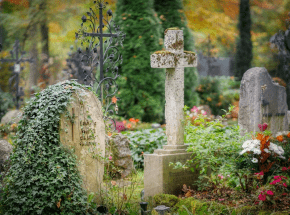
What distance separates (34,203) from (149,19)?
26.0ft

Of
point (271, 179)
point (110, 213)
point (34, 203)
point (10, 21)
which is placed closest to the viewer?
point (34, 203)

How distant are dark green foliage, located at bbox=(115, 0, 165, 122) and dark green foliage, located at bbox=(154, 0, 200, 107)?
176 centimetres

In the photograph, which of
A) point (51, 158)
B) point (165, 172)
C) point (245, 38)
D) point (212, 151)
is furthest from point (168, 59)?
point (245, 38)

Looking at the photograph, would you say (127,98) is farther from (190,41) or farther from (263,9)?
(263,9)

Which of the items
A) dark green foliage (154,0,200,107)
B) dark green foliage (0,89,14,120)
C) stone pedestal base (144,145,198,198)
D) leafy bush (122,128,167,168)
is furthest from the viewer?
dark green foliage (0,89,14,120)

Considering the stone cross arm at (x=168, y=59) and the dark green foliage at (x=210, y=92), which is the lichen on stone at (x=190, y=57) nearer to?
the stone cross arm at (x=168, y=59)

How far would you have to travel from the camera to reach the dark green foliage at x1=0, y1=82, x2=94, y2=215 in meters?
3.96

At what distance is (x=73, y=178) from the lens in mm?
4145

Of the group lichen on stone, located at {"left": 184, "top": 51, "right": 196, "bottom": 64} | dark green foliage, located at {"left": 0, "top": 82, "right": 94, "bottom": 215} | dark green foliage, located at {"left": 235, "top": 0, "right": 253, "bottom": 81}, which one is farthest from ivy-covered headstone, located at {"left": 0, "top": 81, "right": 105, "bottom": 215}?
dark green foliage, located at {"left": 235, "top": 0, "right": 253, "bottom": 81}

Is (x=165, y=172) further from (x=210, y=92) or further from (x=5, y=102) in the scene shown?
(x=5, y=102)

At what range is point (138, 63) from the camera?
10758mm

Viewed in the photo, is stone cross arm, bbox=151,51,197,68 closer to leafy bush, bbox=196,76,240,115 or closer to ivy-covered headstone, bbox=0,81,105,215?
ivy-covered headstone, bbox=0,81,105,215

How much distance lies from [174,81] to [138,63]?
5.64m

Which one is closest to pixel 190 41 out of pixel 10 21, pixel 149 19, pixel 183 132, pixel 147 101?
pixel 149 19
